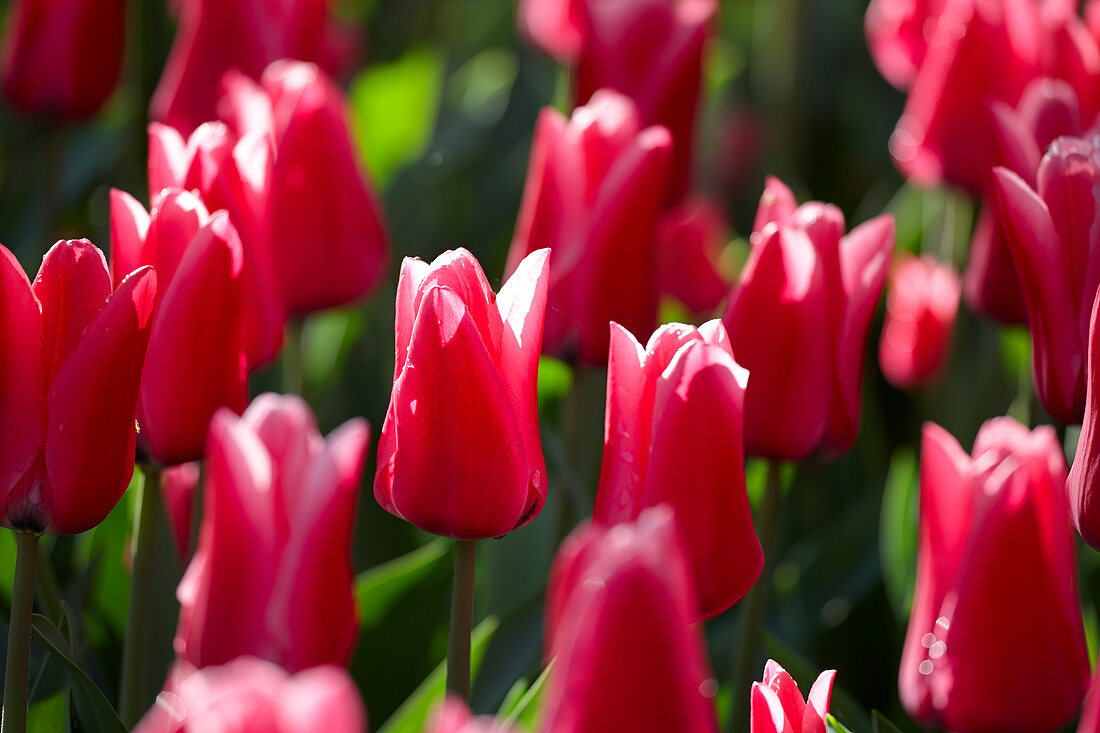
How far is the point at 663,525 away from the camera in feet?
1.24

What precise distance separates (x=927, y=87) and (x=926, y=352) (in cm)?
26

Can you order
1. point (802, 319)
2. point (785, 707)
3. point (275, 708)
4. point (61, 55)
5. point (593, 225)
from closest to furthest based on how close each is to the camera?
point (275, 708)
point (785, 707)
point (802, 319)
point (593, 225)
point (61, 55)

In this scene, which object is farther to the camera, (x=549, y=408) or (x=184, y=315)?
(x=549, y=408)

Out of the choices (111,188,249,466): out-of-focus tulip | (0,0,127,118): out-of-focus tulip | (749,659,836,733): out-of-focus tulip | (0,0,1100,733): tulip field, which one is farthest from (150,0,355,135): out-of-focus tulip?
(749,659,836,733): out-of-focus tulip

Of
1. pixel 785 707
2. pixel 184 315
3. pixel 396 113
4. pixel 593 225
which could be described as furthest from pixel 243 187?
pixel 396 113

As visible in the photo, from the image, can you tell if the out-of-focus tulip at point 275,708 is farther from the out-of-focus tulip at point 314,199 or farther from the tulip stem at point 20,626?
the out-of-focus tulip at point 314,199

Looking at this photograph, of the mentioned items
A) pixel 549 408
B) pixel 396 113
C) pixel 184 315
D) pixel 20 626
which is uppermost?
pixel 184 315

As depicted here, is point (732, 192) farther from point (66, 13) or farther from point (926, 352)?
point (66, 13)

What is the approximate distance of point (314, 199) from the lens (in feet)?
3.09

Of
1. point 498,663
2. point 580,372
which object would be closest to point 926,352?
point 580,372

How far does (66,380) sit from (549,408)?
2.22 feet

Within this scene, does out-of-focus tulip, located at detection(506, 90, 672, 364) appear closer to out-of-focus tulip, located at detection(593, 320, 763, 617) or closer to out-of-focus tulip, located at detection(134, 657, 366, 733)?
out-of-focus tulip, located at detection(593, 320, 763, 617)

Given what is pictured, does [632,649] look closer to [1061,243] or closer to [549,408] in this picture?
[1061,243]

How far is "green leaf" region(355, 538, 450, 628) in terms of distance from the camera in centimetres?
91
